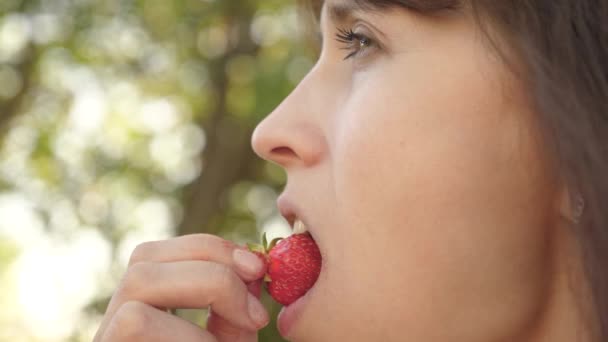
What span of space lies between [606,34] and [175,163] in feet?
26.9

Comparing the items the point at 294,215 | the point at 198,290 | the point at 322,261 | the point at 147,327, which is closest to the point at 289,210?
the point at 294,215

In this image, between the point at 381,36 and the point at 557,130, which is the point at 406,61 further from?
the point at 557,130

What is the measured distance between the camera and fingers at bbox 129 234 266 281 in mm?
1649

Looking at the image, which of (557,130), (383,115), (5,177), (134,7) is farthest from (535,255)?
(5,177)

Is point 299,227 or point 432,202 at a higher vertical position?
point 432,202

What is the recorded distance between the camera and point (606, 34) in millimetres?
1496

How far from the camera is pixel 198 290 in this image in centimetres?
162

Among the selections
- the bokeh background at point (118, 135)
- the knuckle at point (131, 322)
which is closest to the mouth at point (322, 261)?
the knuckle at point (131, 322)

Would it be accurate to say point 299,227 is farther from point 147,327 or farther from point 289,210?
point 147,327

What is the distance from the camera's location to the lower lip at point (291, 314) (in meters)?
1.59

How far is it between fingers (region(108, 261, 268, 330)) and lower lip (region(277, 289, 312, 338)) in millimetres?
35

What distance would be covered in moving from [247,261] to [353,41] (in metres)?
0.48

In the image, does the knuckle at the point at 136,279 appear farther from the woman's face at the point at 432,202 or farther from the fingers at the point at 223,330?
the woman's face at the point at 432,202

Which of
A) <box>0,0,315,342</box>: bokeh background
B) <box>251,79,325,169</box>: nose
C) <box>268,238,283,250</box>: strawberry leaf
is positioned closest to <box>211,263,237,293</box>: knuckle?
<box>268,238,283,250</box>: strawberry leaf
